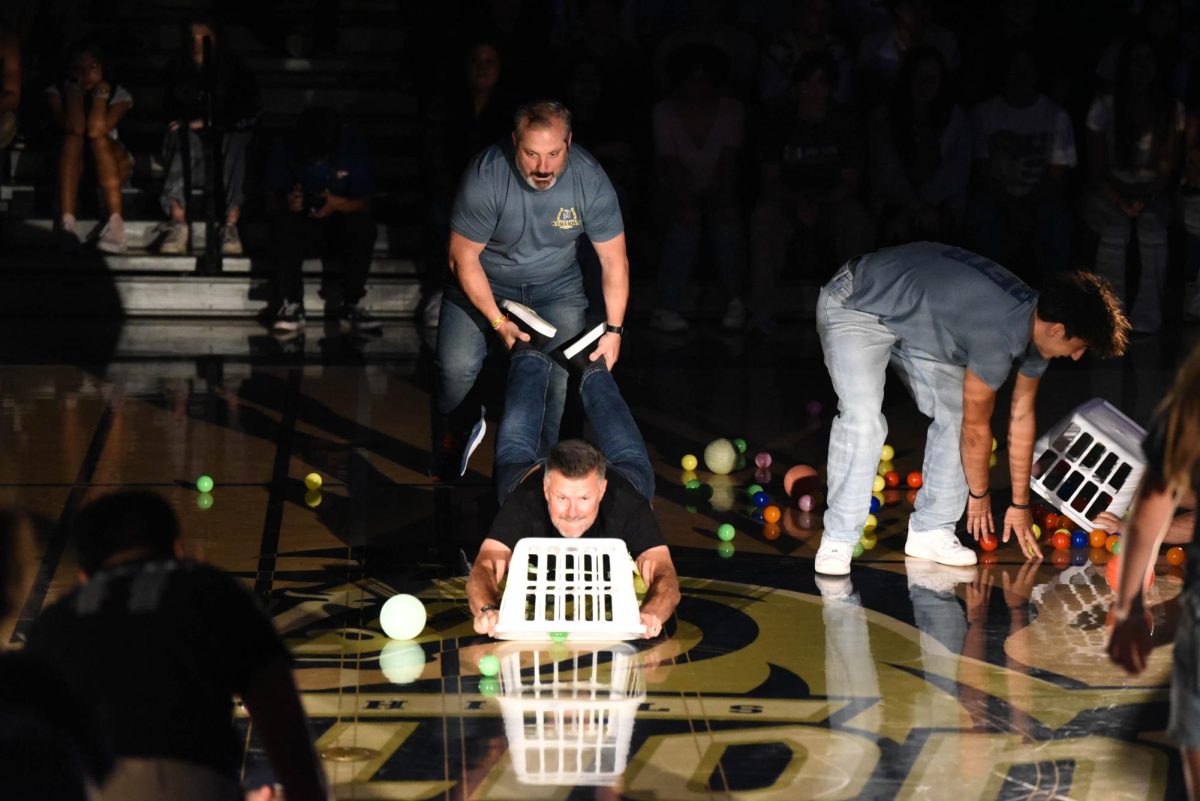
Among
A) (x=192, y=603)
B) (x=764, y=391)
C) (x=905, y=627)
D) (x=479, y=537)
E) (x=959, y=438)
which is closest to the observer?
(x=192, y=603)

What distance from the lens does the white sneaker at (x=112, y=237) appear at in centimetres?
1210

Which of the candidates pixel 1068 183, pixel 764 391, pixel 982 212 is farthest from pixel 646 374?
pixel 1068 183

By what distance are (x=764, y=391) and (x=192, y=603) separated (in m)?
7.08

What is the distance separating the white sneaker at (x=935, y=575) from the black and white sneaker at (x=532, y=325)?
5.72 feet

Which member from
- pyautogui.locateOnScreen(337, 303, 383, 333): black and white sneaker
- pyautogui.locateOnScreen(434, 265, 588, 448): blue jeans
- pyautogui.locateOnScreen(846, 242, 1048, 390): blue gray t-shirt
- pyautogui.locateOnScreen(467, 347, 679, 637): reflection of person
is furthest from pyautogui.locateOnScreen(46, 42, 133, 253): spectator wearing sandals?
pyautogui.locateOnScreen(846, 242, 1048, 390): blue gray t-shirt

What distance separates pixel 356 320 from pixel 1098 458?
574cm

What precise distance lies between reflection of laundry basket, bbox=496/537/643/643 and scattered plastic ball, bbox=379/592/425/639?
0.30 meters

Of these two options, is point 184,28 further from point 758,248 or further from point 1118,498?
point 1118,498

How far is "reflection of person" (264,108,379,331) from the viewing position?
11.6m

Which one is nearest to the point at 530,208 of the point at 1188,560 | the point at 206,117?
the point at 1188,560

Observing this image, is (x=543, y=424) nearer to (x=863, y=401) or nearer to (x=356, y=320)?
(x=863, y=401)

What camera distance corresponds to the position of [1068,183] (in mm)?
12398

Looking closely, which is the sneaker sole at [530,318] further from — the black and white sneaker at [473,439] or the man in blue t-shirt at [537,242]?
the black and white sneaker at [473,439]

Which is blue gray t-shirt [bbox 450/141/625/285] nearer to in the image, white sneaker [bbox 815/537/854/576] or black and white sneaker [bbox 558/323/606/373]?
black and white sneaker [bbox 558/323/606/373]
